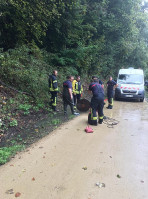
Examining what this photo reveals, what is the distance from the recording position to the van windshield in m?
13.6

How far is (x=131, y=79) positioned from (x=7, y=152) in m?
11.5

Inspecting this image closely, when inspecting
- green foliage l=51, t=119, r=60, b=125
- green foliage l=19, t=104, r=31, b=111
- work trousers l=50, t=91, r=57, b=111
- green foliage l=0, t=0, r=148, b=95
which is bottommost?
green foliage l=51, t=119, r=60, b=125

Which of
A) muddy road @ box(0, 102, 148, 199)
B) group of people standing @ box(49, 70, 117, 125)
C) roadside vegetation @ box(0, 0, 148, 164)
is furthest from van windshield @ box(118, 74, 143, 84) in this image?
muddy road @ box(0, 102, 148, 199)

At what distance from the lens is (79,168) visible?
12.3 ft

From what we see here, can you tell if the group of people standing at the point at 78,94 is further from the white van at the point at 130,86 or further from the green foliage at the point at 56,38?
the white van at the point at 130,86

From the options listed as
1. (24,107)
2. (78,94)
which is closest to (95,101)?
(24,107)

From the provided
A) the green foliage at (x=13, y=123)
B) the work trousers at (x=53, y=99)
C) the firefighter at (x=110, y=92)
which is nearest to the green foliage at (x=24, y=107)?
the green foliage at (x=13, y=123)

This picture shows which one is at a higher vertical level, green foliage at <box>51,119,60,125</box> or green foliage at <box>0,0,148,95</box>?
green foliage at <box>0,0,148,95</box>

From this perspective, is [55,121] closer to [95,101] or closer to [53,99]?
[53,99]

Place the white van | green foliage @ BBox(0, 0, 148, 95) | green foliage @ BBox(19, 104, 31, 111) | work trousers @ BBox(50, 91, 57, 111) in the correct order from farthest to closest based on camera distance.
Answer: the white van → green foliage @ BBox(0, 0, 148, 95) → work trousers @ BBox(50, 91, 57, 111) → green foliage @ BBox(19, 104, 31, 111)

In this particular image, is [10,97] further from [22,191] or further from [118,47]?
[118,47]

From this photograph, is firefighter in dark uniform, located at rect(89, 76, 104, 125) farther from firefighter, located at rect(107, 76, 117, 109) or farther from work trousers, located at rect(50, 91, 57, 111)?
firefighter, located at rect(107, 76, 117, 109)

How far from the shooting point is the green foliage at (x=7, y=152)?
390 cm

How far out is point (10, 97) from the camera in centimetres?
730
